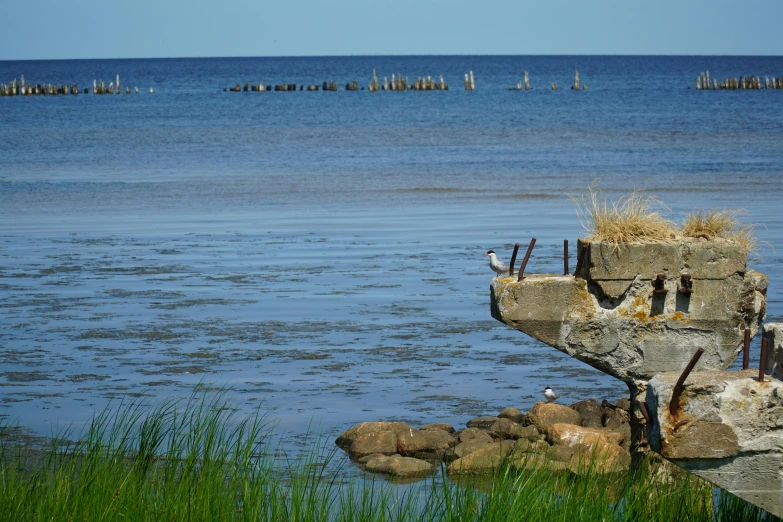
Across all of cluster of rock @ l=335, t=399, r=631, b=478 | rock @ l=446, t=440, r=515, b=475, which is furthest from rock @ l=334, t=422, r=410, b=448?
rock @ l=446, t=440, r=515, b=475

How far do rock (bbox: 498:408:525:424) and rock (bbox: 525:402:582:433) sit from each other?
15 centimetres

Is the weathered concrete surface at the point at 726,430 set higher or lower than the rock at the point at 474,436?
higher

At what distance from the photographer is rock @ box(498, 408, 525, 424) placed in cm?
952

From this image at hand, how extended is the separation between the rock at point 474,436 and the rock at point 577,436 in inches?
18.3

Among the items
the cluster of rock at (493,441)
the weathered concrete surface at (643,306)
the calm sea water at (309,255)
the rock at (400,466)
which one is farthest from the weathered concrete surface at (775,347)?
the calm sea water at (309,255)

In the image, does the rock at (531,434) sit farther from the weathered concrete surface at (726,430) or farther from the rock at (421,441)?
the weathered concrete surface at (726,430)

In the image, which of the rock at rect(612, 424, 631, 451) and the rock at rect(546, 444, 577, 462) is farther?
the rock at rect(612, 424, 631, 451)

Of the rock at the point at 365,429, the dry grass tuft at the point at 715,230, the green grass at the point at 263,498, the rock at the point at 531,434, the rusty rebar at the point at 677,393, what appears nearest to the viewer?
the rusty rebar at the point at 677,393

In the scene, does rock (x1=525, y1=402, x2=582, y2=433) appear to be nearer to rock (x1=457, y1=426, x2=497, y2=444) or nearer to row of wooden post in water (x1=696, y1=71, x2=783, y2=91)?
rock (x1=457, y1=426, x2=497, y2=444)

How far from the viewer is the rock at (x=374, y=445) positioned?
8852mm

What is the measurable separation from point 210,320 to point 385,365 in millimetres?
2869

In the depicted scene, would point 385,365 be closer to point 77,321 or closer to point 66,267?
point 77,321

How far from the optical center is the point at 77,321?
13.4 m

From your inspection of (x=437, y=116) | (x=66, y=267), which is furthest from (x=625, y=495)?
(x=437, y=116)
